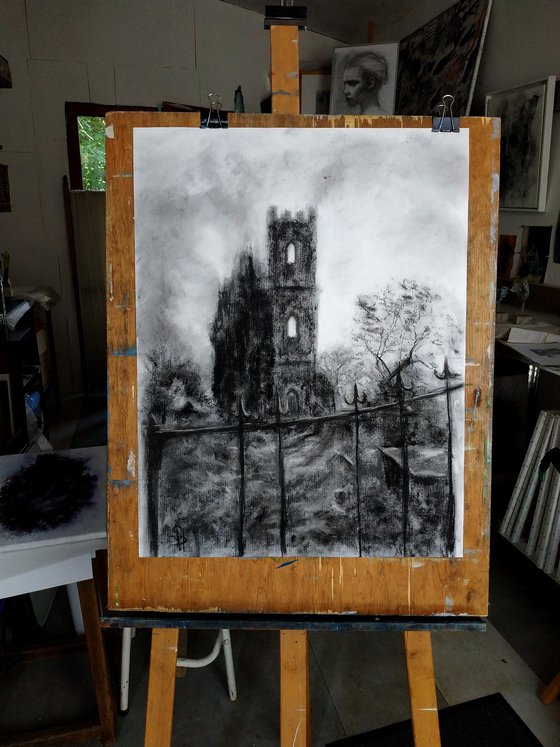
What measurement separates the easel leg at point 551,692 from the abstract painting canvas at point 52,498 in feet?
4.35

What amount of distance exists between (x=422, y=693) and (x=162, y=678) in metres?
0.49

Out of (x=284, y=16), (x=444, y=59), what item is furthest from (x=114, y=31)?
(x=284, y=16)

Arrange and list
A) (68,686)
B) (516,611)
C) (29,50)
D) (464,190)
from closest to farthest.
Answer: (464,190), (68,686), (516,611), (29,50)

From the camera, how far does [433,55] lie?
3158mm

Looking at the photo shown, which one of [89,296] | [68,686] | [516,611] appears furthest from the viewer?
[89,296]

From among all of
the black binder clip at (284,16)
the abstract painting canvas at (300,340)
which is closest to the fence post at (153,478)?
the abstract painting canvas at (300,340)

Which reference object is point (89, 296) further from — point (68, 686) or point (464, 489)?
point (464, 489)

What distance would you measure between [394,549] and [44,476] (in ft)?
3.32

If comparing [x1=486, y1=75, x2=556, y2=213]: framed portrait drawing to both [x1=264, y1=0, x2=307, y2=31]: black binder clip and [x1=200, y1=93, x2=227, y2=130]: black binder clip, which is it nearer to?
[x1=264, y1=0, x2=307, y2=31]: black binder clip

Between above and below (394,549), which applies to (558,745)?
below

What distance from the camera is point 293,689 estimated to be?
1095mm

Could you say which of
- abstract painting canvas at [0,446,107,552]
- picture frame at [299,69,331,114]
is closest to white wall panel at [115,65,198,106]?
picture frame at [299,69,331,114]

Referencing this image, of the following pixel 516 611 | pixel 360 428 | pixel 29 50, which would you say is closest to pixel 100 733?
pixel 360 428

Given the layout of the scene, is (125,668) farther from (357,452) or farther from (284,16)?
(284,16)
